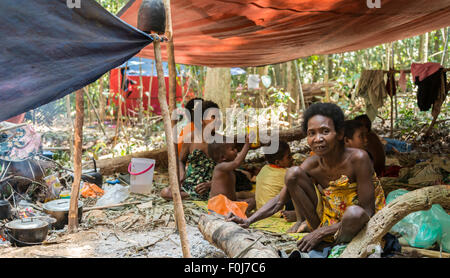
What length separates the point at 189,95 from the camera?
10.0m

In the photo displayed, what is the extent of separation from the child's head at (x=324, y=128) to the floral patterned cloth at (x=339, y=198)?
230mm

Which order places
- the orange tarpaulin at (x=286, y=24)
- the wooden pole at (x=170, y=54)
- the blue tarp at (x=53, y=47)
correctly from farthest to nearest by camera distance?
the orange tarpaulin at (x=286, y=24), the wooden pole at (x=170, y=54), the blue tarp at (x=53, y=47)

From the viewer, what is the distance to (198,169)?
13.9 ft

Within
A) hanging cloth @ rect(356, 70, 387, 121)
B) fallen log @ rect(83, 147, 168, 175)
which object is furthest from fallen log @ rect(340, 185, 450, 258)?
hanging cloth @ rect(356, 70, 387, 121)

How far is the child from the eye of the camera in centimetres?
358

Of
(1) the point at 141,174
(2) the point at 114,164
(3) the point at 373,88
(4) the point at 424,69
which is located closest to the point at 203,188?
(1) the point at 141,174

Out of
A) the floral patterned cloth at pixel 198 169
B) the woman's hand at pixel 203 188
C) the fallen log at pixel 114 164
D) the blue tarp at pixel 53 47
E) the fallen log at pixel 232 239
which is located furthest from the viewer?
the fallen log at pixel 114 164

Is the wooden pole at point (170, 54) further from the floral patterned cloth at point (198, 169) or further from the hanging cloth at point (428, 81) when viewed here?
the hanging cloth at point (428, 81)

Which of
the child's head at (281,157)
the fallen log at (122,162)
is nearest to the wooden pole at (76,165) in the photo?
the child's head at (281,157)

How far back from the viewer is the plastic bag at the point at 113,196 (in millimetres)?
3946

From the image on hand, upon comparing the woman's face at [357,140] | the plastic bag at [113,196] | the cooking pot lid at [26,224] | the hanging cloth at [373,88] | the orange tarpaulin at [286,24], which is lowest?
the plastic bag at [113,196]

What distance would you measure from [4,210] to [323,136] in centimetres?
268

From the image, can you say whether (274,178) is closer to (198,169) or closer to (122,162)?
(198,169)
